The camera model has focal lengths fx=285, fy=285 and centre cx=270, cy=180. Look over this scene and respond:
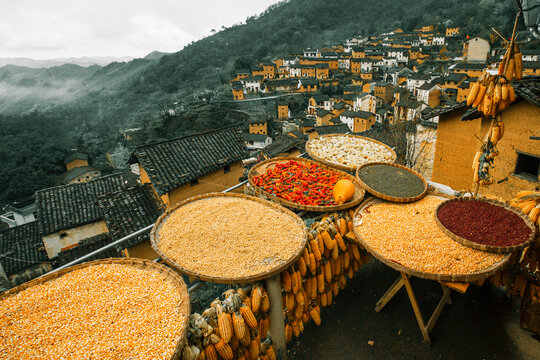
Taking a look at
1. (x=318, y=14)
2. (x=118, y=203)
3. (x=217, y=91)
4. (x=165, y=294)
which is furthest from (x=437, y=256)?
(x=318, y=14)

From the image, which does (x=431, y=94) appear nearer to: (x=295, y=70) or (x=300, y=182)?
(x=295, y=70)

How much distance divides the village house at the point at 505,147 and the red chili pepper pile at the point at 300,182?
2334 mm

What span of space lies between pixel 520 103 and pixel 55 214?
48.4 ft

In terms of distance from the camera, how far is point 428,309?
356 cm

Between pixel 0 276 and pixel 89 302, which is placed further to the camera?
pixel 0 276

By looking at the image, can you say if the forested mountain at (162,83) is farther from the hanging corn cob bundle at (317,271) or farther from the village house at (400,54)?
the hanging corn cob bundle at (317,271)

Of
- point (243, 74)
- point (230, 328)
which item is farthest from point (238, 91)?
point (230, 328)

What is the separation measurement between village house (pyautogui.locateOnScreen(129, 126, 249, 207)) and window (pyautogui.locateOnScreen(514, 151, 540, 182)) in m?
7.29

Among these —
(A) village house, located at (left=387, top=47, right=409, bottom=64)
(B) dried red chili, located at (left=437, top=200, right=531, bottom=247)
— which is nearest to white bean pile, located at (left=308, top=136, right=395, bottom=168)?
(B) dried red chili, located at (left=437, top=200, right=531, bottom=247)

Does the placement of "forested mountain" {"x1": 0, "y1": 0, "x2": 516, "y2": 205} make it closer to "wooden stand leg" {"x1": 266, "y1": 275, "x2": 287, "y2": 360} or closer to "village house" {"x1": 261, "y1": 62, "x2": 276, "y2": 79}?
"village house" {"x1": 261, "y1": 62, "x2": 276, "y2": 79}

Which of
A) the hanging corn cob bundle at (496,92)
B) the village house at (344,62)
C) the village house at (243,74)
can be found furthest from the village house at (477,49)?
the hanging corn cob bundle at (496,92)

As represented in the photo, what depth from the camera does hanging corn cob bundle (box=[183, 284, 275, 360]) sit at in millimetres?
2052

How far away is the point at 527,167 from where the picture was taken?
580cm

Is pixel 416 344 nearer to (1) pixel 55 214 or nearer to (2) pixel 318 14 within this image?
(1) pixel 55 214
